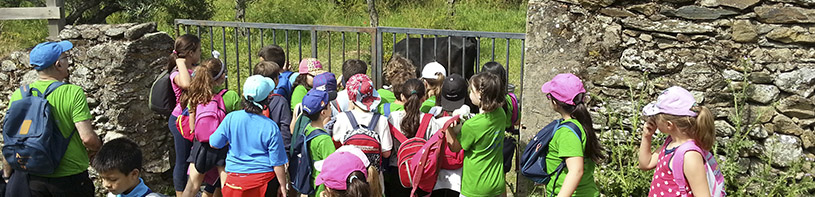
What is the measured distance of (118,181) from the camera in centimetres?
297

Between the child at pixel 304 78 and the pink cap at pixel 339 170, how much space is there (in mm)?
1700

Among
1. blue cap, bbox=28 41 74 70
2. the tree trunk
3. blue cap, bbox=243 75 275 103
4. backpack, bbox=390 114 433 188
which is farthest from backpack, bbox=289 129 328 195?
the tree trunk

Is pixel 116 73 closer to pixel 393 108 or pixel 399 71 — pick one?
pixel 399 71

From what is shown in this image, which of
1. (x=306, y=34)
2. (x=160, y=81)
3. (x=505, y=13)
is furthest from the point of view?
(x=505, y=13)

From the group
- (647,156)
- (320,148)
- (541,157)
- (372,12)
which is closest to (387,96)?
(320,148)

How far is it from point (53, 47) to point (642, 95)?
328 cm

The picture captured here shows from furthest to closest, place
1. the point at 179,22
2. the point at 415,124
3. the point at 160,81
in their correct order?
the point at 179,22
the point at 160,81
the point at 415,124

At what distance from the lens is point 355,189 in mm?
2852

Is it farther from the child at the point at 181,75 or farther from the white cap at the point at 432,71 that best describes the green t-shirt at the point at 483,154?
the child at the point at 181,75

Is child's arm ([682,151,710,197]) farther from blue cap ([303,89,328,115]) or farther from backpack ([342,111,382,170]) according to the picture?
blue cap ([303,89,328,115])

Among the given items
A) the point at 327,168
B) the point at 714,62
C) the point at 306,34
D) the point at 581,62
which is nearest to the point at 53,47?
the point at 327,168

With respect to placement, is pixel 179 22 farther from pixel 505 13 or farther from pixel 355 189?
pixel 505 13

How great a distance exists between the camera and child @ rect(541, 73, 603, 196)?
3.13m

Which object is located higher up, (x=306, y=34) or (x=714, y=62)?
(x=714, y=62)
